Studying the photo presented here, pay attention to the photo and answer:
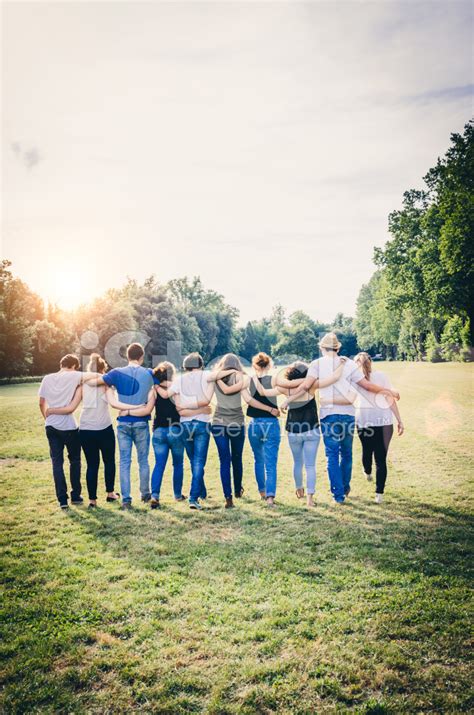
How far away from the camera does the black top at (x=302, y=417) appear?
660 centimetres

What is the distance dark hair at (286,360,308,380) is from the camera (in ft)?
22.2

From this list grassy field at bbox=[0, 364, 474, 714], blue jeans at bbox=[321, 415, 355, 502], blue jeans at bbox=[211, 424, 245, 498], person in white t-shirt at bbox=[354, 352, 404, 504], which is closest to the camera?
grassy field at bbox=[0, 364, 474, 714]

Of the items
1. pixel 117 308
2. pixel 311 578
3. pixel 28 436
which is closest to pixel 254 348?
pixel 117 308

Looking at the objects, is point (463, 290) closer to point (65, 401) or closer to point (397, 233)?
point (397, 233)

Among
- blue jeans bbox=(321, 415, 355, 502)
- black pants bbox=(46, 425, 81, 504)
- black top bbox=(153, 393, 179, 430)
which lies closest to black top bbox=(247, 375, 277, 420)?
blue jeans bbox=(321, 415, 355, 502)

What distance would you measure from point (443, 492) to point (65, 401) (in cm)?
649

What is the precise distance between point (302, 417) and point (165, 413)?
2150 millimetres

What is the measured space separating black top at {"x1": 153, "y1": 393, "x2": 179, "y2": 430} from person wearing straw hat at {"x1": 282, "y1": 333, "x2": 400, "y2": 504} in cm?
175

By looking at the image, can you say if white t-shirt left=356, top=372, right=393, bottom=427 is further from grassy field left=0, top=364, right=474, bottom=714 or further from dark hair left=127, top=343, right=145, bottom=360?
dark hair left=127, top=343, right=145, bottom=360

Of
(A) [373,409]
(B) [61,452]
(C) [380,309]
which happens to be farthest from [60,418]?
(C) [380,309]

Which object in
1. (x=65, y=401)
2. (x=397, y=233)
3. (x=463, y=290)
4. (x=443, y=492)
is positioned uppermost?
(x=397, y=233)

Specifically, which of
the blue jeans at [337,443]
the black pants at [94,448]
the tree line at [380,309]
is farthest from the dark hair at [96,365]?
the tree line at [380,309]

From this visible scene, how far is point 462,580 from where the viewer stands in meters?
4.36

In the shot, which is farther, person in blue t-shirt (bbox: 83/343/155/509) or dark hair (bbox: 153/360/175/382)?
dark hair (bbox: 153/360/175/382)
